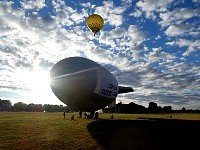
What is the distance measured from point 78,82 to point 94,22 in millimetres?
13823

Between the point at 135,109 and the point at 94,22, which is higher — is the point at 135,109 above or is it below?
below

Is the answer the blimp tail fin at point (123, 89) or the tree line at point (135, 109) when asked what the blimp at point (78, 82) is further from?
the tree line at point (135, 109)

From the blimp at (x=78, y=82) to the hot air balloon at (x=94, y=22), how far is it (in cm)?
964

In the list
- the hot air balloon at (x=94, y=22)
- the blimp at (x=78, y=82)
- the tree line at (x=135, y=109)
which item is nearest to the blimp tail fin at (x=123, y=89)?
the hot air balloon at (x=94, y=22)

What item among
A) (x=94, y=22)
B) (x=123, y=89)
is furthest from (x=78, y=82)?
(x=123, y=89)

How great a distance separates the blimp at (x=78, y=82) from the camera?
80.0 ft

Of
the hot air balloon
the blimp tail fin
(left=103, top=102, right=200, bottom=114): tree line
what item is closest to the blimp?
the hot air balloon

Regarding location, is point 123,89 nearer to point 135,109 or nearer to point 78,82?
point 78,82

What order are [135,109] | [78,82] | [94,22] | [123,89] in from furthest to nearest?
[135,109]
[123,89]
[94,22]
[78,82]

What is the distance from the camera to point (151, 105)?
131 metres

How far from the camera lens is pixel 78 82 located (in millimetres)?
A: 24266

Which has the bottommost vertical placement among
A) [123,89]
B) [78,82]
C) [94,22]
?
[78,82]

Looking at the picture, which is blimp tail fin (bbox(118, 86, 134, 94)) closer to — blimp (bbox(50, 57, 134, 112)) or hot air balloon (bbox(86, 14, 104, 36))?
hot air balloon (bbox(86, 14, 104, 36))

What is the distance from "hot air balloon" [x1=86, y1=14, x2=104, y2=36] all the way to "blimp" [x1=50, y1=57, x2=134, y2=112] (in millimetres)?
9637
